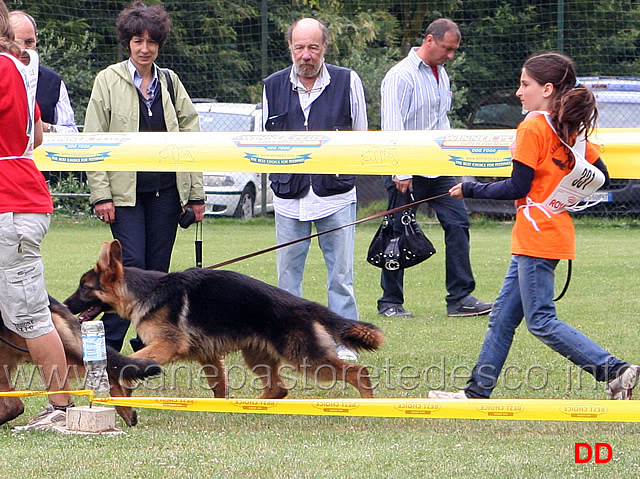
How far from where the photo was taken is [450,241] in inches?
315

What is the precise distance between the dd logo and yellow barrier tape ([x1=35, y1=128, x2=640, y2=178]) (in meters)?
2.29

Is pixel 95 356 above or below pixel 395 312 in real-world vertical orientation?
above

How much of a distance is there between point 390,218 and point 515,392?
9.83 feet

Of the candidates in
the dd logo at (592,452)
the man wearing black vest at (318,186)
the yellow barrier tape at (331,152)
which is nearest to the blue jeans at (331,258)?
the man wearing black vest at (318,186)

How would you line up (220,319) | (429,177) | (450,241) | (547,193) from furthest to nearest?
(450,241)
(429,177)
(220,319)
(547,193)

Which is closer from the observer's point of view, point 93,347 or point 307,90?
point 93,347

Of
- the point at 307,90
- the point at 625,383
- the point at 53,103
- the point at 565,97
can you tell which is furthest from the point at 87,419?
the point at 53,103

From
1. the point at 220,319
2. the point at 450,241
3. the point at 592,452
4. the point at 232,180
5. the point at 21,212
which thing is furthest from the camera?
the point at 232,180

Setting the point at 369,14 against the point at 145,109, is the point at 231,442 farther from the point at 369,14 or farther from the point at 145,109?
the point at 369,14

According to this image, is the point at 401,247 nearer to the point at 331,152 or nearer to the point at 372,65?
the point at 331,152

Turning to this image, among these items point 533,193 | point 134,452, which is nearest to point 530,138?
point 533,193

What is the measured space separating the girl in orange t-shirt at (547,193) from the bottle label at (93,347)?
181cm

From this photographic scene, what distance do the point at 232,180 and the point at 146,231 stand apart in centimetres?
1005

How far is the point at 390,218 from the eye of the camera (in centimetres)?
793
